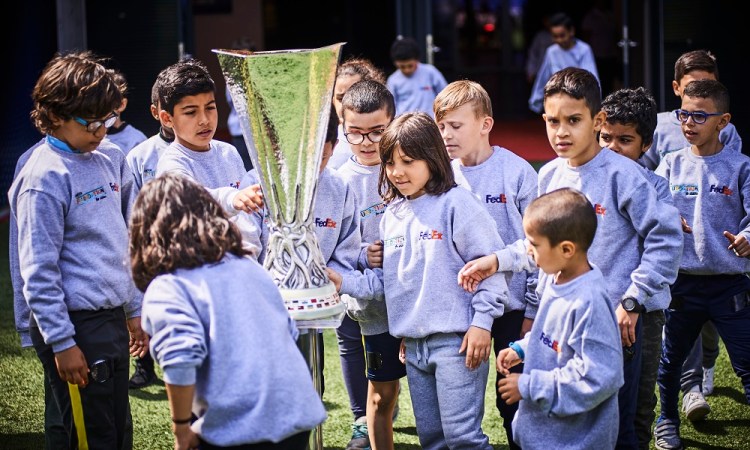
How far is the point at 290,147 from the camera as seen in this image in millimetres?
2723

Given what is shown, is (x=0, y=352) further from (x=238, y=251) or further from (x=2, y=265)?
(x=238, y=251)

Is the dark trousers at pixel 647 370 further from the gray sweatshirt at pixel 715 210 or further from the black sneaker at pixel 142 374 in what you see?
the black sneaker at pixel 142 374

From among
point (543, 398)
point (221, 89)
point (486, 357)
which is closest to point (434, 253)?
point (486, 357)

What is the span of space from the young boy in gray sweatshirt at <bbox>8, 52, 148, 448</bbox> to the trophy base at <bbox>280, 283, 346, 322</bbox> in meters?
0.68

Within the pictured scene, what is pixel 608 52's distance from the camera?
45.9 feet

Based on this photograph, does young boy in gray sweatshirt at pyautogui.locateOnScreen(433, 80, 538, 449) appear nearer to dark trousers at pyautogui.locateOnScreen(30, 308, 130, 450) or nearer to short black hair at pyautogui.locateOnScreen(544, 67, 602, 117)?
short black hair at pyautogui.locateOnScreen(544, 67, 602, 117)

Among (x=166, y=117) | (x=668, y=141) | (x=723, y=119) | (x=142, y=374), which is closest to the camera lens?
(x=166, y=117)

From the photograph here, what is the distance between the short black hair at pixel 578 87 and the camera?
3.14 metres

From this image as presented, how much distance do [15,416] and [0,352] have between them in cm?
113

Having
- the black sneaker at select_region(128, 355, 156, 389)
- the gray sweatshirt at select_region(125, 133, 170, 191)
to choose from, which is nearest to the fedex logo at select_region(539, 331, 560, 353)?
the gray sweatshirt at select_region(125, 133, 170, 191)

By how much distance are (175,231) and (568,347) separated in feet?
3.63

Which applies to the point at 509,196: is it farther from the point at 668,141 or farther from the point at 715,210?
the point at 668,141

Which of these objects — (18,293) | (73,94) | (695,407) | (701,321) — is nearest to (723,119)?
(701,321)

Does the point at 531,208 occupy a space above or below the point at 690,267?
above
